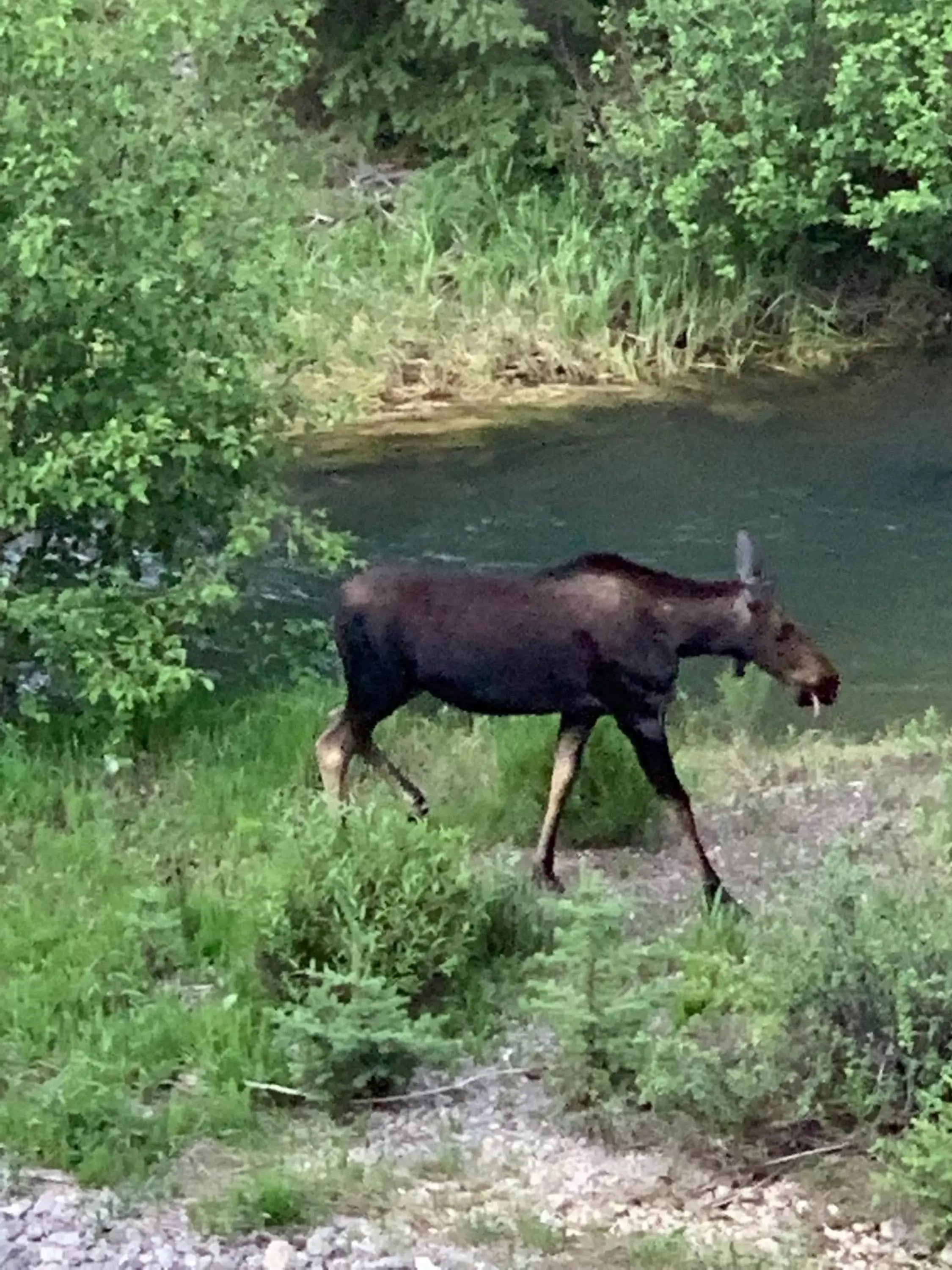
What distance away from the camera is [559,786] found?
24.6ft

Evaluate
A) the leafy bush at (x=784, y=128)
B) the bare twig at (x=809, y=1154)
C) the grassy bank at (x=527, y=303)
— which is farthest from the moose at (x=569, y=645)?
the leafy bush at (x=784, y=128)

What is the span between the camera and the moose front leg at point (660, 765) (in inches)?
287

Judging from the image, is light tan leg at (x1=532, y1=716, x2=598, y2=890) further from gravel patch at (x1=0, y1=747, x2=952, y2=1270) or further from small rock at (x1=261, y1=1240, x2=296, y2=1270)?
small rock at (x1=261, y1=1240, x2=296, y2=1270)

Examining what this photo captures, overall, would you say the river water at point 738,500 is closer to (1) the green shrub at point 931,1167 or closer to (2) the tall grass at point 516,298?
(2) the tall grass at point 516,298

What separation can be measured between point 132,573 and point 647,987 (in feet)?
15.7

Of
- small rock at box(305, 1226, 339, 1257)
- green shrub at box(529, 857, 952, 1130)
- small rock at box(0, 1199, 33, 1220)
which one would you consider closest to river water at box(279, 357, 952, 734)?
green shrub at box(529, 857, 952, 1130)

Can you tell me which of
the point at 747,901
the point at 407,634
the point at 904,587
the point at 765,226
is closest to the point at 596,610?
the point at 407,634

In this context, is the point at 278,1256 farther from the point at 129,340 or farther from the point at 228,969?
the point at 129,340

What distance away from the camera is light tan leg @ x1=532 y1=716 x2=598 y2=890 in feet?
24.1

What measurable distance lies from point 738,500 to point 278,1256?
11.5m

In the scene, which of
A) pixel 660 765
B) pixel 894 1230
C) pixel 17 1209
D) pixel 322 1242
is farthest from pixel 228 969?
pixel 894 1230

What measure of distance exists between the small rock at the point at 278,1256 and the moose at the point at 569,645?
276 centimetres

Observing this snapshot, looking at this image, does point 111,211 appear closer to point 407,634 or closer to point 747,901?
point 407,634

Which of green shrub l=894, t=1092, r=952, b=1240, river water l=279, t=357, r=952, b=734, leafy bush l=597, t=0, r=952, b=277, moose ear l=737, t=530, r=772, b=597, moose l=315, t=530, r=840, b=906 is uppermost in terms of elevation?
leafy bush l=597, t=0, r=952, b=277
